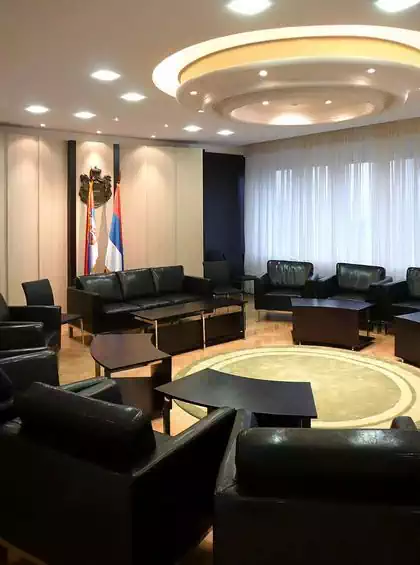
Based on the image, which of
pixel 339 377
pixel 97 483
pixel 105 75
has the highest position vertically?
pixel 105 75

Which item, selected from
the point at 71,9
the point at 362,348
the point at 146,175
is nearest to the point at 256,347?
the point at 362,348

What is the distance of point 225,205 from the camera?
9.75 meters

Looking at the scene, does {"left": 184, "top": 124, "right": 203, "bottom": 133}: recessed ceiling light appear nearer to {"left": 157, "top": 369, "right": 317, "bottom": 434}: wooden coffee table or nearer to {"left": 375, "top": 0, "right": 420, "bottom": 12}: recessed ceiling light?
{"left": 375, "top": 0, "right": 420, "bottom": 12}: recessed ceiling light

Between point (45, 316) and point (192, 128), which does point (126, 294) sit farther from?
point (192, 128)

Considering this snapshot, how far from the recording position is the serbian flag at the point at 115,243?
312 inches

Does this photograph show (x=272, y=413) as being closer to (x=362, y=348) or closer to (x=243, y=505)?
(x=243, y=505)

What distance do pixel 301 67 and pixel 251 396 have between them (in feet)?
8.59

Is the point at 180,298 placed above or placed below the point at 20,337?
above

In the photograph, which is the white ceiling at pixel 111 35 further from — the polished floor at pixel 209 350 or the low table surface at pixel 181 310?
the polished floor at pixel 209 350

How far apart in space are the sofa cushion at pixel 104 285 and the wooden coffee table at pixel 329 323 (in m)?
2.40

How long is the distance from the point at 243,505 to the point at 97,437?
619 millimetres

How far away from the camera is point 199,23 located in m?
3.46

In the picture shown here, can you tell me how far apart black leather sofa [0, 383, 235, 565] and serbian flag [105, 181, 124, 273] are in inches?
222

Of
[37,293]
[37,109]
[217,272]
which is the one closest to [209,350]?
[37,293]
